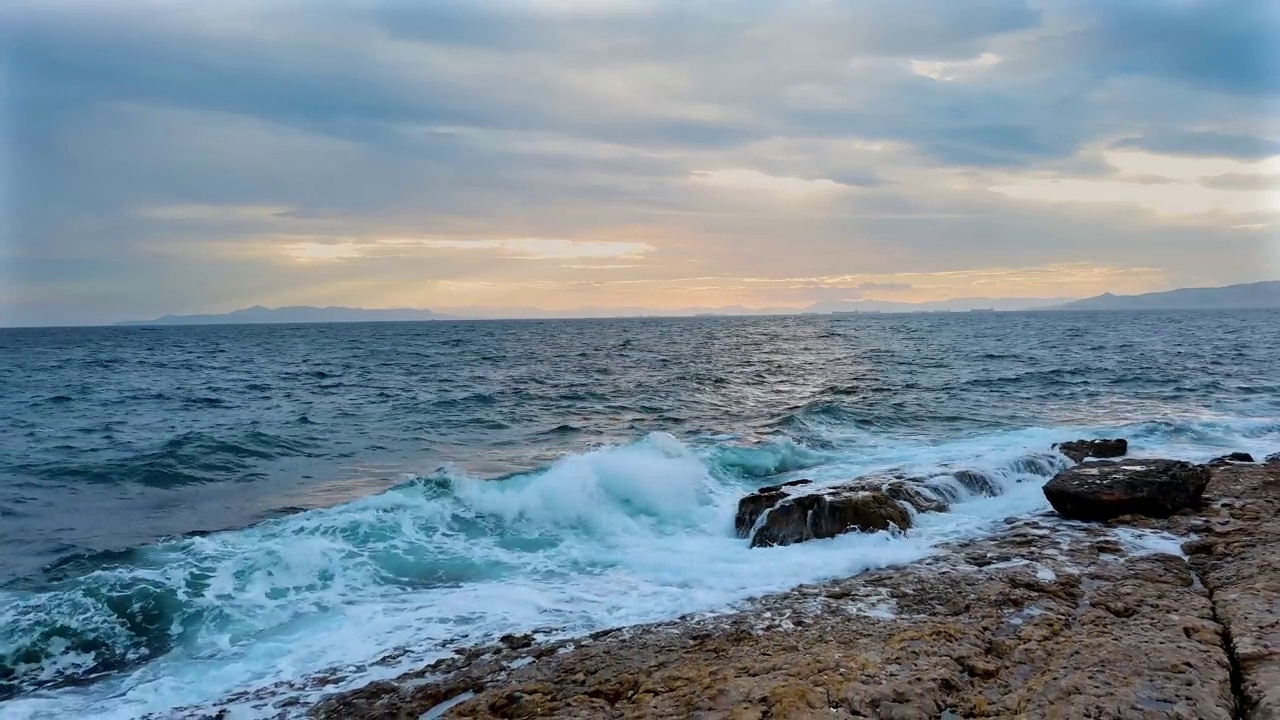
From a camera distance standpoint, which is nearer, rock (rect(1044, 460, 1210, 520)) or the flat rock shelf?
the flat rock shelf

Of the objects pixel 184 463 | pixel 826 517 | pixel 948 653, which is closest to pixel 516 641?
pixel 948 653

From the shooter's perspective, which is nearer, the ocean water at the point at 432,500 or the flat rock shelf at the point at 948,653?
the flat rock shelf at the point at 948,653

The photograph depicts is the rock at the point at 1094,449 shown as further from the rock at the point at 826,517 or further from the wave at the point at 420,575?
the rock at the point at 826,517

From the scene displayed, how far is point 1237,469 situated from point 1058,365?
2833 cm

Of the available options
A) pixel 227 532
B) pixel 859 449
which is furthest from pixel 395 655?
pixel 859 449

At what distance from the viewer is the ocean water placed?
8.68m

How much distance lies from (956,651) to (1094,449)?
11.7m

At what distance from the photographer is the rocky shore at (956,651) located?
5488 millimetres

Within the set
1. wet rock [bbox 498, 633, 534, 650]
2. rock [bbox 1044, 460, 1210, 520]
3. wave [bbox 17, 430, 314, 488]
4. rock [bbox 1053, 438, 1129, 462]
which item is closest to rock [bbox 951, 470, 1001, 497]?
rock [bbox 1044, 460, 1210, 520]

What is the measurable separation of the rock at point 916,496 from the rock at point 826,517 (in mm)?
820

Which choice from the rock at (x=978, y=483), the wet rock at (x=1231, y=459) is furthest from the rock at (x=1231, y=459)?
the rock at (x=978, y=483)

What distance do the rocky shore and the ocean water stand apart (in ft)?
2.93

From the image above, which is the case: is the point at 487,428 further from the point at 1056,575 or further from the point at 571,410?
the point at 1056,575

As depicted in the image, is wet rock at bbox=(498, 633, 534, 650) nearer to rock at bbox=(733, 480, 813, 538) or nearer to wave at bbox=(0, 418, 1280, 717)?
wave at bbox=(0, 418, 1280, 717)
